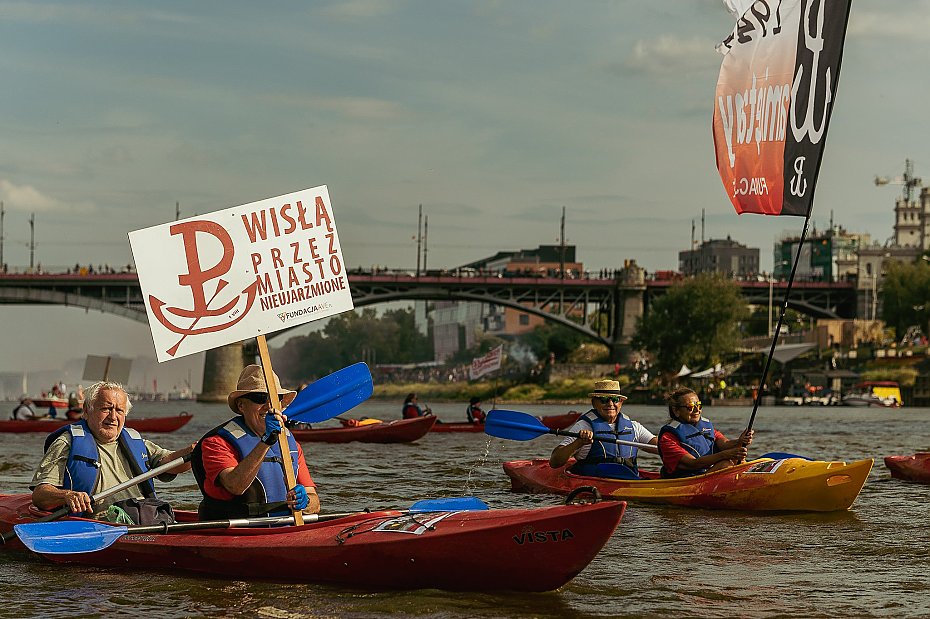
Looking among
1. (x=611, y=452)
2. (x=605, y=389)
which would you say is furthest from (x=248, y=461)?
(x=611, y=452)

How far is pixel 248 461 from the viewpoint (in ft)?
30.9

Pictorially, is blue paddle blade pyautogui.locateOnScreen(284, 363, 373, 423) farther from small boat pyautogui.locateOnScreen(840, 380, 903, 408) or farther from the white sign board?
small boat pyautogui.locateOnScreen(840, 380, 903, 408)

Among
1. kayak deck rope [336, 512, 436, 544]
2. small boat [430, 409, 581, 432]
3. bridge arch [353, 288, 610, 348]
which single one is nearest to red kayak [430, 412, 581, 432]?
small boat [430, 409, 581, 432]

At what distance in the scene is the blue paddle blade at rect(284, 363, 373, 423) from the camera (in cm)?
997

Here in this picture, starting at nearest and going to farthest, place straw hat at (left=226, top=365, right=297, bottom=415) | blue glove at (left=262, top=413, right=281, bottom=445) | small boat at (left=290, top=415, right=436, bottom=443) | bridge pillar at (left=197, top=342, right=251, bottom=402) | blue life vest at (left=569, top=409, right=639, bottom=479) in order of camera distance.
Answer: blue glove at (left=262, top=413, right=281, bottom=445) < straw hat at (left=226, top=365, right=297, bottom=415) < blue life vest at (left=569, top=409, right=639, bottom=479) < small boat at (left=290, top=415, right=436, bottom=443) < bridge pillar at (left=197, top=342, right=251, bottom=402)

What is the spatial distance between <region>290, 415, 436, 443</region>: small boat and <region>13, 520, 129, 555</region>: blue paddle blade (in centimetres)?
2197

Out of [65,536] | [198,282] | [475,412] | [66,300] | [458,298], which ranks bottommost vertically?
[475,412]

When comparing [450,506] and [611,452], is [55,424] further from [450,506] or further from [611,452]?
[450,506]

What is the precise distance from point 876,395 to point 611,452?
224ft

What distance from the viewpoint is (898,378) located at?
84.2 m

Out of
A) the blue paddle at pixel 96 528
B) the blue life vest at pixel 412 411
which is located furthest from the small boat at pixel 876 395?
the blue paddle at pixel 96 528

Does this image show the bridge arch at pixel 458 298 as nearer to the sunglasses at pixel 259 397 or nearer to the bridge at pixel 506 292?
the bridge at pixel 506 292

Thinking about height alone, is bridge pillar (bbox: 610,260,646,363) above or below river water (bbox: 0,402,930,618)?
above

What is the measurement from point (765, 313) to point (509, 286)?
68.6m
